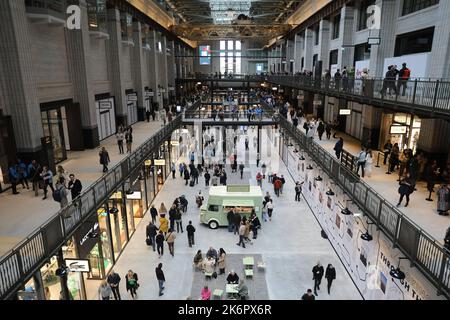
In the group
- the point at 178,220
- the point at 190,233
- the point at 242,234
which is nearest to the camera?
the point at 190,233

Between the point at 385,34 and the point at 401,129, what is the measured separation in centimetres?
549

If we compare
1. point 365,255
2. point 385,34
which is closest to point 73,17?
point 385,34

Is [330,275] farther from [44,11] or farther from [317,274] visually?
[44,11]

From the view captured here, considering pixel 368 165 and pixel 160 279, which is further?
pixel 368 165

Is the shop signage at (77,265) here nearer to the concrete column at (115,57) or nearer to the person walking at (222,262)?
the person walking at (222,262)

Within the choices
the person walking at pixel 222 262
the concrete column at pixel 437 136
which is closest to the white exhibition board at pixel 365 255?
the concrete column at pixel 437 136

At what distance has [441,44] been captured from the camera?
13.1 m

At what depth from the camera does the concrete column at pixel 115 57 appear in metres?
25.0

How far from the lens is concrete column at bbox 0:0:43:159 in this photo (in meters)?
12.2

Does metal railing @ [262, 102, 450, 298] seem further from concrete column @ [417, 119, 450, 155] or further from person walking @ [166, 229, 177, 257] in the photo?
person walking @ [166, 229, 177, 257]

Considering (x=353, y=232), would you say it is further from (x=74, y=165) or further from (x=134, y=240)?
(x=74, y=165)

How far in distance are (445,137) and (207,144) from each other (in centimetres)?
2311

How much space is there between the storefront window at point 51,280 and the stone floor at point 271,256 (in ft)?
10.0

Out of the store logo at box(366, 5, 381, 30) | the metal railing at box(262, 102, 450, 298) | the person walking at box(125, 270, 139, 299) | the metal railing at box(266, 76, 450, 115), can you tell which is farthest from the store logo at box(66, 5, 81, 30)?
the store logo at box(366, 5, 381, 30)
